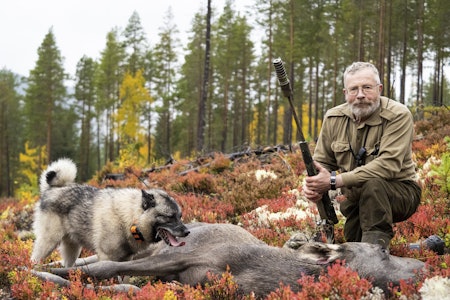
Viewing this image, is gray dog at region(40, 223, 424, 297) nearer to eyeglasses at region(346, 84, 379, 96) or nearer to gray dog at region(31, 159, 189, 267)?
gray dog at region(31, 159, 189, 267)

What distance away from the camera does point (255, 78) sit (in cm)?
4891

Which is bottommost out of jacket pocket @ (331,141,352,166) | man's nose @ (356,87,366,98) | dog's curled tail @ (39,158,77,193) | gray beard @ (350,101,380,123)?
dog's curled tail @ (39,158,77,193)

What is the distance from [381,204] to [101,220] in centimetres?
354

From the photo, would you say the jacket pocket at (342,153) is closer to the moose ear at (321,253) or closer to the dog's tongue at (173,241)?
the moose ear at (321,253)

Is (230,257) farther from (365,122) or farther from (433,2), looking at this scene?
(433,2)

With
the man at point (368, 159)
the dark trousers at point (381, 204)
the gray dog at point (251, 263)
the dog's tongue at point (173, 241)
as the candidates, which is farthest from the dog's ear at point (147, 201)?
the dark trousers at point (381, 204)

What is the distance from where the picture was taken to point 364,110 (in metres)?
4.70

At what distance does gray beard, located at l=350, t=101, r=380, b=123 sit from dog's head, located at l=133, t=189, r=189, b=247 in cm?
252

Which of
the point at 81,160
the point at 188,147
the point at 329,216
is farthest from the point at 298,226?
the point at 81,160

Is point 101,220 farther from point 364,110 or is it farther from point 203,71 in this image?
point 203,71

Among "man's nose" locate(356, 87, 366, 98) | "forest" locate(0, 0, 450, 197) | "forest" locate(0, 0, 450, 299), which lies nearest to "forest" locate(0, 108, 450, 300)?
"forest" locate(0, 0, 450, 299)

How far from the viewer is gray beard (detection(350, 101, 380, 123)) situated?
4.68m

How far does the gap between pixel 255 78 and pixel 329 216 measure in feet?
148

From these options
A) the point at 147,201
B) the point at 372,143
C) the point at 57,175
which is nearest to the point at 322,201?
the point at 372,143
